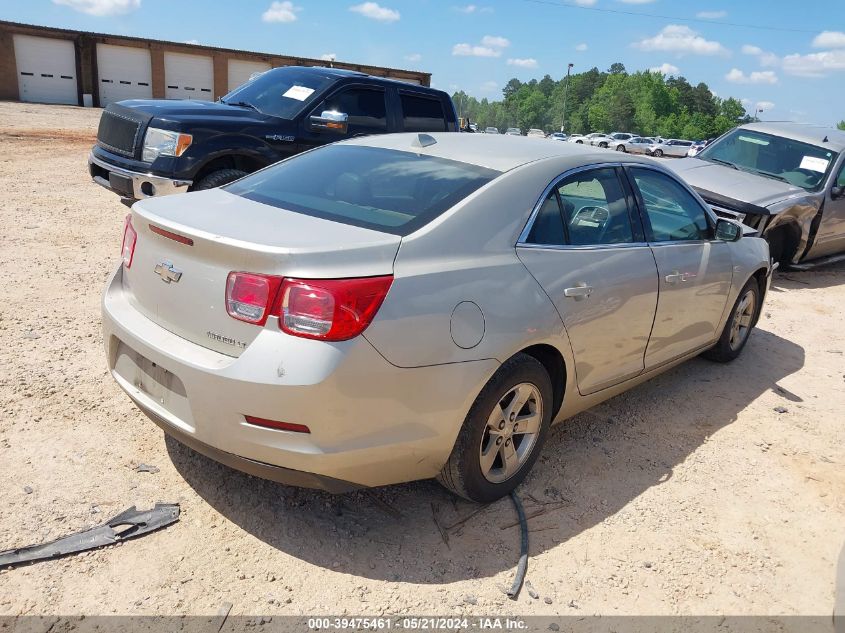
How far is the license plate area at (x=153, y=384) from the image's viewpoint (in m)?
2.67

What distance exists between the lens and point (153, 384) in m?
2.81

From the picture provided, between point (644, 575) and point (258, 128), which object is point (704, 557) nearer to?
point (644, 575)

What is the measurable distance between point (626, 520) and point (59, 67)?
40.6 m

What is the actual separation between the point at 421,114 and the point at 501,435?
20.9 feet

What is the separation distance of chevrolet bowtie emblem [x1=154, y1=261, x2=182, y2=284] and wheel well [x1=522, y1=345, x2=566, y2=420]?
5.17 ft

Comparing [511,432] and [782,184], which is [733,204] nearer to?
[782,184]

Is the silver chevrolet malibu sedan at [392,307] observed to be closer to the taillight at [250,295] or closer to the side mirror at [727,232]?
the taillight at [250,295]

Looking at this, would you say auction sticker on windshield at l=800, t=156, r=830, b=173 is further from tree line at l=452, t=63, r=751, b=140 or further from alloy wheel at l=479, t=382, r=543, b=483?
tree line at l=452, t=63, r=751, b=140

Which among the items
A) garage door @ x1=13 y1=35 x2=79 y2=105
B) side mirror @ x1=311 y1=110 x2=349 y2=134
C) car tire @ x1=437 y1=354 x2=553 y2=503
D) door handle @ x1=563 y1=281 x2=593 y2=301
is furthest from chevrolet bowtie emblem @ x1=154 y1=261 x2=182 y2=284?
garage door @ x1=13 y1=35 x2=79 y2=105

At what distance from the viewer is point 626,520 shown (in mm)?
3250

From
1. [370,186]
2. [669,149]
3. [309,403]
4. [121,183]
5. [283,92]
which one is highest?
[283,92]

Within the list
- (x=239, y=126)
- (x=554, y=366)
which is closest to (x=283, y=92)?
(x=239, y=126)

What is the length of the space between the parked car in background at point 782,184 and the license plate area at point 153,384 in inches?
264

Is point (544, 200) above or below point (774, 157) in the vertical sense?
below
